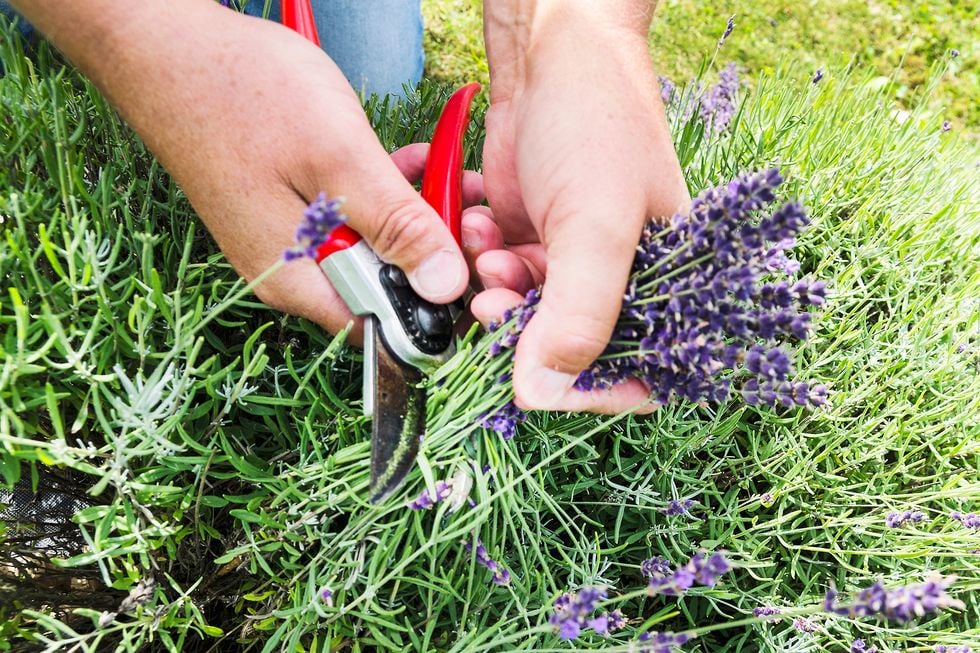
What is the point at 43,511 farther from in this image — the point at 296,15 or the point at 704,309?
the point at 704,309

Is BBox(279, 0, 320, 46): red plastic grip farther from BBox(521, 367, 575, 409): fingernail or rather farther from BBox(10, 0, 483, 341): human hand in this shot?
BBox(521, 367, 575, 409): fingernail

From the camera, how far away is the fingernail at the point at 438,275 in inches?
51.0

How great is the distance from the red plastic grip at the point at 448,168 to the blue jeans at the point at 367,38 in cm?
112

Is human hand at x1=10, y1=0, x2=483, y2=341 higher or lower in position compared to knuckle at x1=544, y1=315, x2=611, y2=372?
higher

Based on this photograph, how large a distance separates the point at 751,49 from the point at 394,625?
4.42m

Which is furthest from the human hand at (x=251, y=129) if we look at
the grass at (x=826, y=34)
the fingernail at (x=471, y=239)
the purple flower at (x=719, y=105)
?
the grass at (x=826, y=34)

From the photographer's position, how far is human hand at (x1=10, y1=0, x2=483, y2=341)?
1177mm

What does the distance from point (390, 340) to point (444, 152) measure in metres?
0.50

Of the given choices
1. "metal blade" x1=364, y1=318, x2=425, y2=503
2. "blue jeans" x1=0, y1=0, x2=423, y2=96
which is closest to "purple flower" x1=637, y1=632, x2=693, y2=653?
"metal blade" x1=364, y1=318, x2=425, y2=503

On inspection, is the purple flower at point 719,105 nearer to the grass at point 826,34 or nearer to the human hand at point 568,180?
the human hand at point 568,180

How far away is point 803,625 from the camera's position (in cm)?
139

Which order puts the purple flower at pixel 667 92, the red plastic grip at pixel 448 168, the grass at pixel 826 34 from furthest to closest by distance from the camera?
the grass at pixel 826 34
the purple flower at pixel 667 92
the red plastic grip at pixel 448 168

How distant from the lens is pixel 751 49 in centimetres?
441

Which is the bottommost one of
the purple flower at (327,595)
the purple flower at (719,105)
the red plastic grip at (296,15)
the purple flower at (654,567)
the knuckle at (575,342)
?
the purple flower at (654,567)
